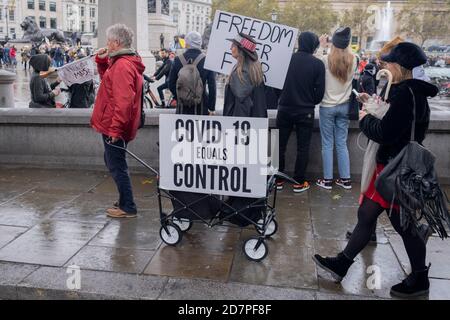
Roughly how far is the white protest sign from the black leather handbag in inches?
185

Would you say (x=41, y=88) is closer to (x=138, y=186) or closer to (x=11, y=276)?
(x=138, y=186)

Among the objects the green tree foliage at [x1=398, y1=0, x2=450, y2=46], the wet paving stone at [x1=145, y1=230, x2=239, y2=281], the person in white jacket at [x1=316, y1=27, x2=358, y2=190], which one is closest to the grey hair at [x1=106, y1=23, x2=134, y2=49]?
the wet paving stone at [x1=145, y1=230, x2=239, y2=281]

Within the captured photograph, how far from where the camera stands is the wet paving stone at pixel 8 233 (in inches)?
198

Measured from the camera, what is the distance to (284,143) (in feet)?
22.2

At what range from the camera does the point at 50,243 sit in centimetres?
497

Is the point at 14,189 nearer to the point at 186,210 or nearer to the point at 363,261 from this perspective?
the point at 186,210

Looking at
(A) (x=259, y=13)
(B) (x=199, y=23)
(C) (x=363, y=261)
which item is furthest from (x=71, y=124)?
(B) (x=199, y=23)

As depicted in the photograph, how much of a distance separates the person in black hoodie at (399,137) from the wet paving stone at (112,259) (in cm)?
164

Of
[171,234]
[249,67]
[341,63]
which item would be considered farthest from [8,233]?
[341,63]

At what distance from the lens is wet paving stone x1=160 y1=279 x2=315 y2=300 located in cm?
399

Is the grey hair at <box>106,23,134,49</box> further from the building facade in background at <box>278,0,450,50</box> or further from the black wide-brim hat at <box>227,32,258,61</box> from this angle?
the building facade in background at <box>278,0,450,50</box>

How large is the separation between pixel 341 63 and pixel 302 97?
63 centimetres

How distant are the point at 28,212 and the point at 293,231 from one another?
2.97 metres

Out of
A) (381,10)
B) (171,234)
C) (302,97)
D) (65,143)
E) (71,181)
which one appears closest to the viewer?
(171,234)
